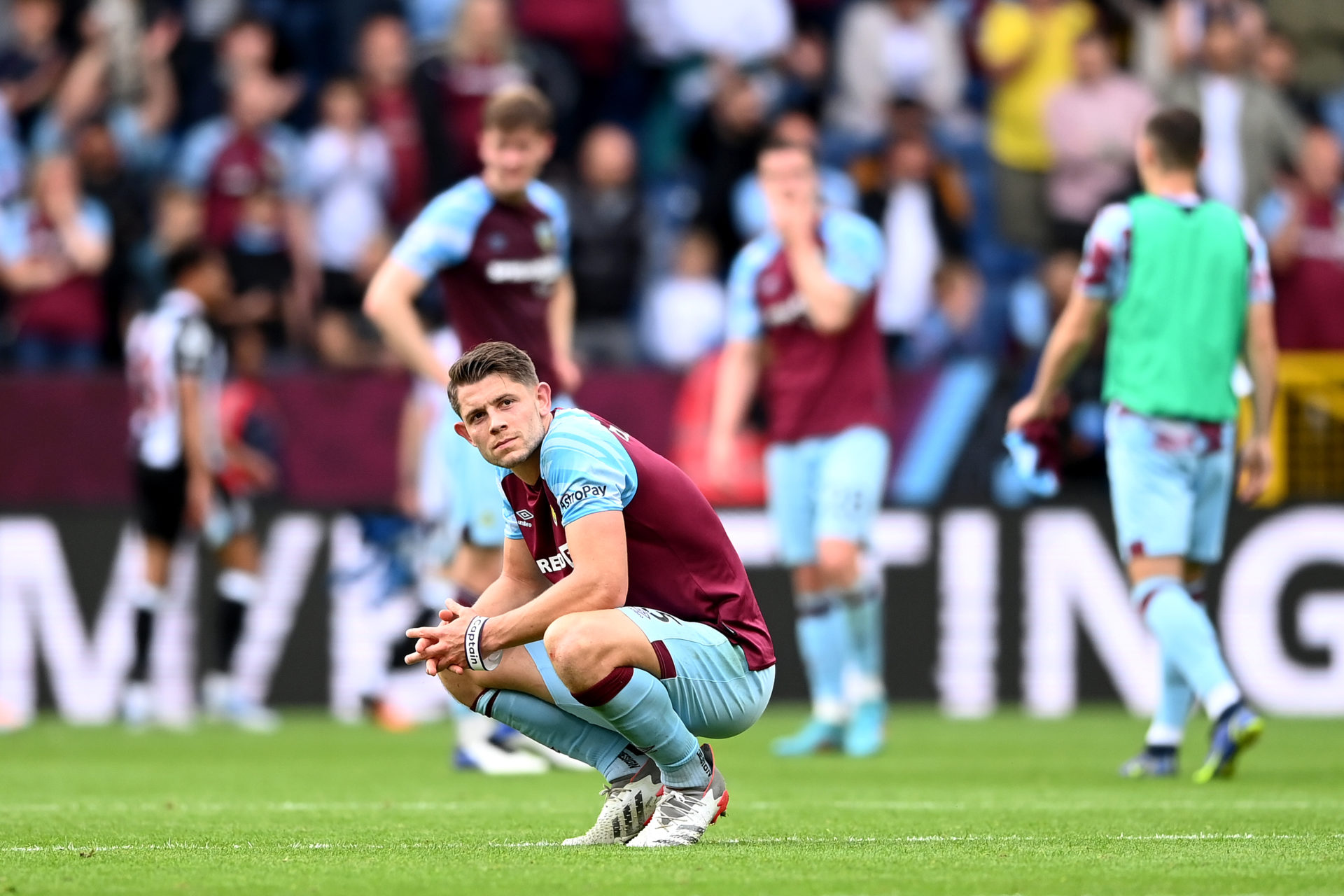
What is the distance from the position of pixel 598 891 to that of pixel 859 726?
5.39m

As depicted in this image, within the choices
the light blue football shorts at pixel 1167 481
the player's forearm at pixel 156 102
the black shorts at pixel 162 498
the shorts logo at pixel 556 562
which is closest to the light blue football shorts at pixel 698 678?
the shorts logo at pixel 556 562

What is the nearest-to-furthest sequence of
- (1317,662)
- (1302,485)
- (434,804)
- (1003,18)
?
(434,804) → (1317,662) → (1302,485) → (1003,18)

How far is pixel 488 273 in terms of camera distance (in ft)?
29.8

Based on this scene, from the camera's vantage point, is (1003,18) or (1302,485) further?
(1003,18)

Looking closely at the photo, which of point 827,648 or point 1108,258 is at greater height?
point 1108,258

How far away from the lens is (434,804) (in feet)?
24.3

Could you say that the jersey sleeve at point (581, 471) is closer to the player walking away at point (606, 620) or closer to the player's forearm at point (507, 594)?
the player walking away at point (606, 620)

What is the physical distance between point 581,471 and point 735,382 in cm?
Result: 493

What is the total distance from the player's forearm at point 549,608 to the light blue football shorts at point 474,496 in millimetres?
3437

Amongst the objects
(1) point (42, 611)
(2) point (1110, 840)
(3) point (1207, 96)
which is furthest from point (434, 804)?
(3) point (1207, 96)

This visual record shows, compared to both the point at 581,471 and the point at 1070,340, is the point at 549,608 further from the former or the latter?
the point at 1070,340

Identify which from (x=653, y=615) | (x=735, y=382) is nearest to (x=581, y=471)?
(x=653, y=615)

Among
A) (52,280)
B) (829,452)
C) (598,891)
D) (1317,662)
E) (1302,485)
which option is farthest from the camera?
(52,280)

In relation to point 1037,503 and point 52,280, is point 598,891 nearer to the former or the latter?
point 1037,503
